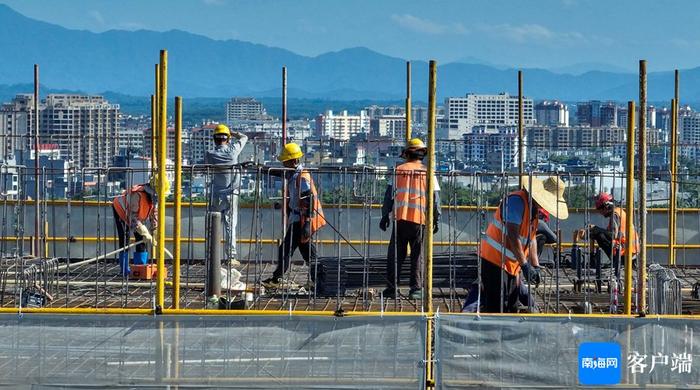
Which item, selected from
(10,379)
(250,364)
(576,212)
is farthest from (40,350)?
(576,212)

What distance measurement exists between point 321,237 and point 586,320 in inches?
378

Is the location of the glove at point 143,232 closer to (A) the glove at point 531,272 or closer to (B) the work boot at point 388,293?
(B) the work boot at point 388,293

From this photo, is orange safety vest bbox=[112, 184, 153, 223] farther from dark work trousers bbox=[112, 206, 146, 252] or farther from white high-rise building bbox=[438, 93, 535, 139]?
white high-rise building bbox=[438, 93, 535, 139]

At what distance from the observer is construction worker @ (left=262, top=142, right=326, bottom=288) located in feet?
48.6

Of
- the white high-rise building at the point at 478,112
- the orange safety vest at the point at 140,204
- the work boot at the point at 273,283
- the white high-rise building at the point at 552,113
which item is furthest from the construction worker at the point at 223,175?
the white high-rise building at the point at 552,113

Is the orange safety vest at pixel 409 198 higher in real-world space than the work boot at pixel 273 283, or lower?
higher

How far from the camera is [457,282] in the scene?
48.3 feet

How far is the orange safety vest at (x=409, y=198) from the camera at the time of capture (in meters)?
14.2

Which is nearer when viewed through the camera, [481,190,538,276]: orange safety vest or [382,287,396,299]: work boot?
[481,190,538,276]: orange safety vest

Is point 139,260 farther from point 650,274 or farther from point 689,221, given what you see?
point 689,221

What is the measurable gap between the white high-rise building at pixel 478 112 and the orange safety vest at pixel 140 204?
3016 inches

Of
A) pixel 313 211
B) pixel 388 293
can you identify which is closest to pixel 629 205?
pixel 388 293

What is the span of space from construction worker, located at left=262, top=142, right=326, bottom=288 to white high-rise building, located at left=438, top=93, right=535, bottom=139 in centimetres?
7778

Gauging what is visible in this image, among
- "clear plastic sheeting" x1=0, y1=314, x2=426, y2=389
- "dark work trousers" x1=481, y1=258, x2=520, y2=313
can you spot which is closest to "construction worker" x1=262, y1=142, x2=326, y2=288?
"dark work trousers" x1=481, y1=258, x2=520, y2=313
